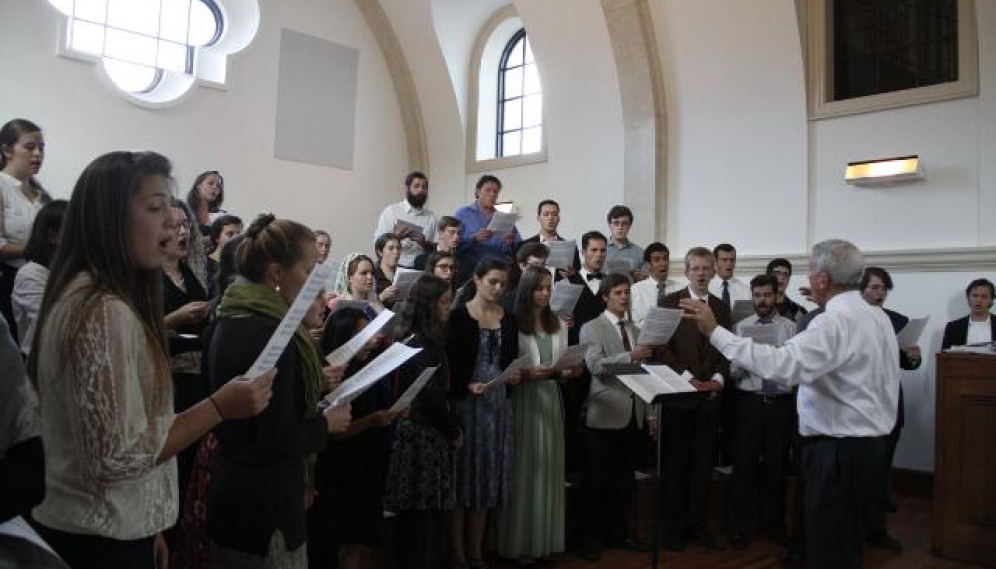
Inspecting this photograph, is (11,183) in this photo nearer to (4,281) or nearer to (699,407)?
(4,281)

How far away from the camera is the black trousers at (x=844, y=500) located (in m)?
2.90

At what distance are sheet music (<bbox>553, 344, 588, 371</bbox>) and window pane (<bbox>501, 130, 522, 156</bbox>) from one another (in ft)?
20.7

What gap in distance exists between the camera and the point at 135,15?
806 centimetres

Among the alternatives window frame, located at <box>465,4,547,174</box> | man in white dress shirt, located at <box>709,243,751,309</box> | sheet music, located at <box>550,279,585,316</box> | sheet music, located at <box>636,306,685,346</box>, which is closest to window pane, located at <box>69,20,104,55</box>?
window frame, located at <box>465,4,547,174</box>

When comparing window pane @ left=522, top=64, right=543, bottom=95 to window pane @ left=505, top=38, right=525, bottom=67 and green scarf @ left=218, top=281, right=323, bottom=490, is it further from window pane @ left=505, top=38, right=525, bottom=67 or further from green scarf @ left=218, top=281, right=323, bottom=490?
green scarf @ left=218, top=281, right=323, bottom=490

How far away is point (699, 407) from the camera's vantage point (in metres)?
4.68

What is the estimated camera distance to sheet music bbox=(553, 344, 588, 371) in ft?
12.4

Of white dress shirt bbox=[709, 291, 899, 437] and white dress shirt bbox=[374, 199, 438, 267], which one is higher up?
white dress shirt bbox=[374, 199, 438, 267]

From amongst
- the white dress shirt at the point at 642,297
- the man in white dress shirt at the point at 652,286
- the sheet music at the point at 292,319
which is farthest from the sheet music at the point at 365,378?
the white dress shirt at the point at 642,297

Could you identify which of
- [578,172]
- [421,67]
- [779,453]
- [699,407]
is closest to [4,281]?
[699,407]

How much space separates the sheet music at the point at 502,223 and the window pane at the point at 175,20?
207 inches

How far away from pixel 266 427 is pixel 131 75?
25.2 feet

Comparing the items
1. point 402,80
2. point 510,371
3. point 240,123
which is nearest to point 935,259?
point 510,371

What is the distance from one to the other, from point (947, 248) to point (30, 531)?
21.5ft
